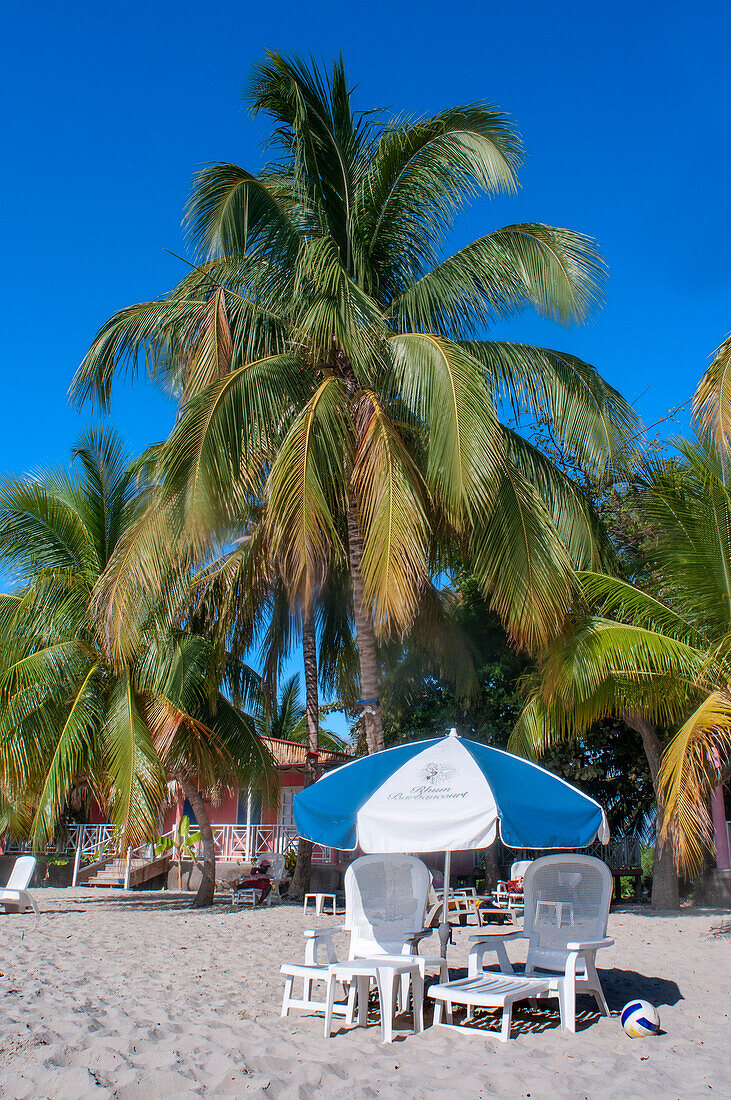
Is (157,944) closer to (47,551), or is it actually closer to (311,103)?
(47,551)

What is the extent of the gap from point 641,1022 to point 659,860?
29.2 feet

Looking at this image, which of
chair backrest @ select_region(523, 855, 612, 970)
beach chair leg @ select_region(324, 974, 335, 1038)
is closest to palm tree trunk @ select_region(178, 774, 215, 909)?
chair backrest @ select_region(523, 855, 612, 970)

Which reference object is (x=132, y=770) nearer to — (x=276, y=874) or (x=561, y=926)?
(x=276, y=874)

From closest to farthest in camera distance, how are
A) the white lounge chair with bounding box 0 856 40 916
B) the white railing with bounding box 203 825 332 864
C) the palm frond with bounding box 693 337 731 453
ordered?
the palm frond with bounding box 693 337 731 453, the white lounge chair with bounding box 0 856 40 916, the white railing with bounding box 203 825 332 864

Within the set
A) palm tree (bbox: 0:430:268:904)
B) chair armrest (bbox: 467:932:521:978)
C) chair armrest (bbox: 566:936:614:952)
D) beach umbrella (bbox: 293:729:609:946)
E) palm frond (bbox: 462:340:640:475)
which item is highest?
palm frond (bbox: 462:340:640:475)

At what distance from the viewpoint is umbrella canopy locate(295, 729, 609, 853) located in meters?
5.30

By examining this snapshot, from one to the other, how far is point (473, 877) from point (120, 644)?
11.4m

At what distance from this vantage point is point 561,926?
6.51 m

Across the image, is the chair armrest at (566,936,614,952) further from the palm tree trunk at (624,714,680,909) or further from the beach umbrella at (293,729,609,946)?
the palm tree trunk at (624,714,680,909)

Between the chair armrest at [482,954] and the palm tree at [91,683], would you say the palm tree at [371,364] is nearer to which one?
the palm tree at [91,683]

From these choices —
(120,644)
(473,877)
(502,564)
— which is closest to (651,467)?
(502,564)

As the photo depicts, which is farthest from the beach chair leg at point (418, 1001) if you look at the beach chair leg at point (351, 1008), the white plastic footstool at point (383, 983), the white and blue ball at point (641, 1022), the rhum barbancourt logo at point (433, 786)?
the white and blue ball at point (641, 1022)

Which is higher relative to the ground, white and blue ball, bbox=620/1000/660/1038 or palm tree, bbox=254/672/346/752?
palm tree, bbox=254/672/346/752

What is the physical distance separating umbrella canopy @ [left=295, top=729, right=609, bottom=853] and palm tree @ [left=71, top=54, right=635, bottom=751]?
321cm
